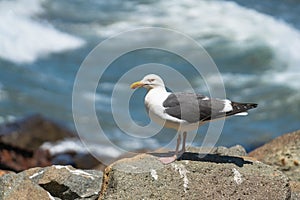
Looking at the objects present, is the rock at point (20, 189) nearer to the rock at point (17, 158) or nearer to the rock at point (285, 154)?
the rock at point (285, 154)

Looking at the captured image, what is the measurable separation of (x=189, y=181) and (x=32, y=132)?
6683 mm

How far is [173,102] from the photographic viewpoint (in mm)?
5297

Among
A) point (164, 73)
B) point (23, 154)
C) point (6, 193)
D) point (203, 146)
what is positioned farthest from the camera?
point (23, 154)

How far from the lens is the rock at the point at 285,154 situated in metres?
7.31

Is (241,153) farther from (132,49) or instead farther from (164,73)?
(132,49)

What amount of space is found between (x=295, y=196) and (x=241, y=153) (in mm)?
885

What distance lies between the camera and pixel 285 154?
757 cm

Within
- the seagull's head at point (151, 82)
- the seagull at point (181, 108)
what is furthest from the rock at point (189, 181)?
the seagull's head at point (151, 82)

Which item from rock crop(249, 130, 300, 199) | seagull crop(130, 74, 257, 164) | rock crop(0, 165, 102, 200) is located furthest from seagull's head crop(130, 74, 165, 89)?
rock crop(249, 130, 300, 199)

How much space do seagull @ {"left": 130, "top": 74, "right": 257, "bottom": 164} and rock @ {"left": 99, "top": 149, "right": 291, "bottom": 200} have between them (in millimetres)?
189

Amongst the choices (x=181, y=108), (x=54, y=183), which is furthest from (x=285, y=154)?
(x=54, y=183)

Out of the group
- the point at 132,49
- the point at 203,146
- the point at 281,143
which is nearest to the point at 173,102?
the point at 203,146

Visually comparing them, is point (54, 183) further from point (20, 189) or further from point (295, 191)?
point (295, 191)

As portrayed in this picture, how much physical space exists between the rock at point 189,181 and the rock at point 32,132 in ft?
19.9
